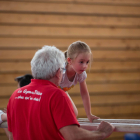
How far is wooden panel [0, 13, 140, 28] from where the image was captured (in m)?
3.75

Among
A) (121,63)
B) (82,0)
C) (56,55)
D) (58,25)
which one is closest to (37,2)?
(58,25)

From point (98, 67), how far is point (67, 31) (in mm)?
896

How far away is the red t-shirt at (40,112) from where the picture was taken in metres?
1.18

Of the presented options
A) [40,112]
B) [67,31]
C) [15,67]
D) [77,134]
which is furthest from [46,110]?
[67,31]

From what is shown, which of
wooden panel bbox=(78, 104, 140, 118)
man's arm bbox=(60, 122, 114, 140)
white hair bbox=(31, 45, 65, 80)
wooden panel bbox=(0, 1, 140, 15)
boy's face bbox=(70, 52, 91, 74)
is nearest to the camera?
man's arm bbox=(60, 122, 114, 140)

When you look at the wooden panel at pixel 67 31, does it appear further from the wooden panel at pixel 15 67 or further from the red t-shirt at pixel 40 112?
the red t-shirt at pixel 40 112

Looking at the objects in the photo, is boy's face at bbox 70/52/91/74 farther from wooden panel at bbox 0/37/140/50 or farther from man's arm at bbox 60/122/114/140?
wooden panel at bbox 0/37/140/50

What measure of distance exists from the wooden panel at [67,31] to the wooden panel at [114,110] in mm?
1364

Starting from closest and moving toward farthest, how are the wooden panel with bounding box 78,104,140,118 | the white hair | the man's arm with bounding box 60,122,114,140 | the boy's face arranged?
the man's arm with bounding box 60,122,114,140, the white hair, the boy's face, the wooden panel with bounding box 78,104,140,118

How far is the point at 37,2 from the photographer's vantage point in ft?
12.4

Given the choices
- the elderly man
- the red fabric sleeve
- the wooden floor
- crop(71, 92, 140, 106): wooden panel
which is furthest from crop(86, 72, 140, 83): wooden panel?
the red fabric sleeve

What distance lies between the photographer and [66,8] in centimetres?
386

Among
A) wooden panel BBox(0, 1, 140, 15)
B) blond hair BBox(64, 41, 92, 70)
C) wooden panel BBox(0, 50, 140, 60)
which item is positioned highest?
wooden panel BBox(0, 1, 140, 15)

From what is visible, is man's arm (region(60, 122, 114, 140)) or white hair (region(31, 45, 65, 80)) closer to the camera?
man's arm (region(60, 122, 114, 140))
